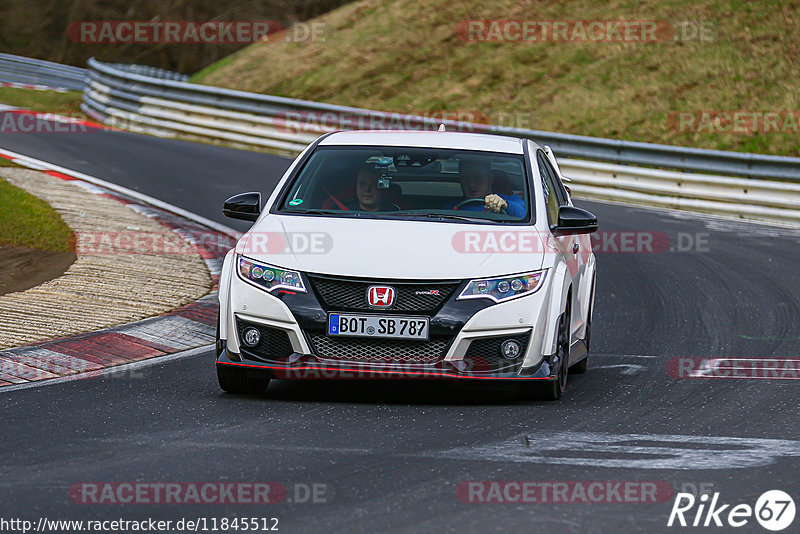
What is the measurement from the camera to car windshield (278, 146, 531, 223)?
812 cm

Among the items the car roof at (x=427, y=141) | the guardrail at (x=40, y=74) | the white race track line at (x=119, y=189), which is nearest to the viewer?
the car roof at (x=427, y=141)

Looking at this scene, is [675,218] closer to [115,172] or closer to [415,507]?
[115,172]

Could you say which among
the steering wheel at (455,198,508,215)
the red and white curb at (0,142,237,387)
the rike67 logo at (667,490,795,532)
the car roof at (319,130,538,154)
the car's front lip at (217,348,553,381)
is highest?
the car roof at (319,130,538,154)

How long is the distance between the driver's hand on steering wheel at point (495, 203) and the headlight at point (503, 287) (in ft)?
2.83

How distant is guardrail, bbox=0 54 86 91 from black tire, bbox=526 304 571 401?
2934 cm

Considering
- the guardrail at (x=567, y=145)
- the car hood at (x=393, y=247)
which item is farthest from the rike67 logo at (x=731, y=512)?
the guardrail at (x=567, y=145)

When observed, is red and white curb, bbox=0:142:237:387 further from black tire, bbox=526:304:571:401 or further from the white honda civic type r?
black tire, bbox=526:304:571:401

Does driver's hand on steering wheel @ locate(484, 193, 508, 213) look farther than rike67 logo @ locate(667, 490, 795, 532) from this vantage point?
Yes

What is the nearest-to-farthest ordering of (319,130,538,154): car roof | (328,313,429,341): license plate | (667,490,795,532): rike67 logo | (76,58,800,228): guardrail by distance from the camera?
(667,490,795,532): rike67 logo, (328,313,429,341): license plate, (319,130,538,154): car roof, (76,58,800,228): guardrail

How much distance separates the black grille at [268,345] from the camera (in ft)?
23.9

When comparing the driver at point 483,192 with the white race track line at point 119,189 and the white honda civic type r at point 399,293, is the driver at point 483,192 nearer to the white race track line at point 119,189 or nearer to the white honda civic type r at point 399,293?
the white honda civic type r at point 399,293

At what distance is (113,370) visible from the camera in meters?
8.32

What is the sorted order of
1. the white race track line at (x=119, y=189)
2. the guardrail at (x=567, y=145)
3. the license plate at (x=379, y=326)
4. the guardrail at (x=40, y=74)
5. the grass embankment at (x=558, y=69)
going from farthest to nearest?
the guardrail at (x=40, y=74), the grass embankment at (x=558, y=69), the guardrail at (x=567, y=145), the white race track line at (x=119, y=189), the license plate at (x=379, y=326)

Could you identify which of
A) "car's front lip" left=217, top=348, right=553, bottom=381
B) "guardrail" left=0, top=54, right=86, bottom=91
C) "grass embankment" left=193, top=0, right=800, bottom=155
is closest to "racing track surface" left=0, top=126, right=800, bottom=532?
"car's front lip" left=217, top=348, right=553, bottom=381
